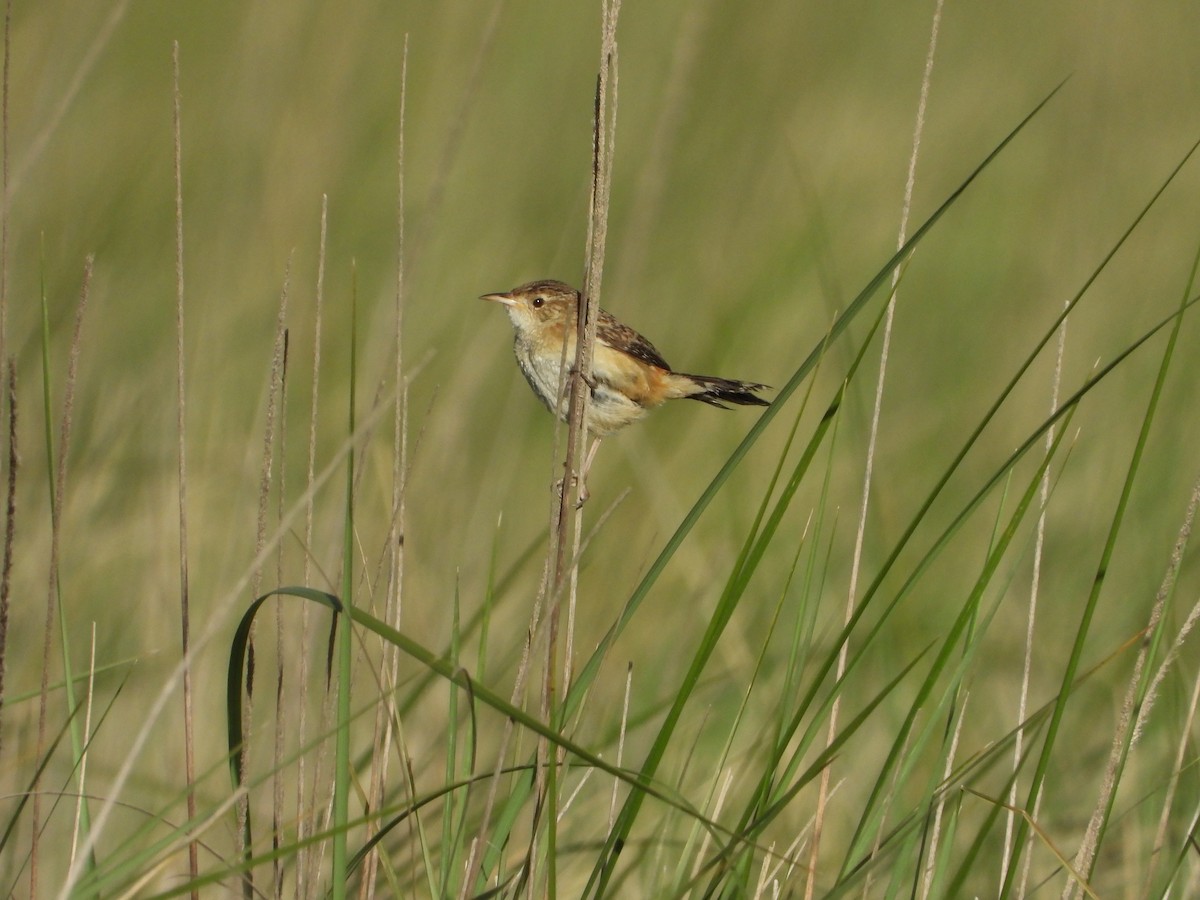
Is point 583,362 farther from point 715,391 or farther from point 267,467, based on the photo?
point 715,391

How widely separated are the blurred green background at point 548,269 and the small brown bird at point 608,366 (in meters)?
0.16

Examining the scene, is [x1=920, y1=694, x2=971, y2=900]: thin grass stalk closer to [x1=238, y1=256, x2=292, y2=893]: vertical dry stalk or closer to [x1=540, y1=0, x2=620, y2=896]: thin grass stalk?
[x1=540, y1=0, x2=620, y2=896]: thin grass stalk

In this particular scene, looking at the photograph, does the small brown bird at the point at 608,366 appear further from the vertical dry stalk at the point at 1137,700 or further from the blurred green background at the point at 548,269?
the vertical dry stalk at the point at 1137,700

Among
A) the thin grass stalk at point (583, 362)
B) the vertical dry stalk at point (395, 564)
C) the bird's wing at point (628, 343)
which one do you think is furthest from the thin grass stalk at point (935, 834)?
the bird's wing at point (628, 343)

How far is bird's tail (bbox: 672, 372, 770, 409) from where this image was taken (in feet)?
12.2

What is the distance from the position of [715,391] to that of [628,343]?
0.31 metres

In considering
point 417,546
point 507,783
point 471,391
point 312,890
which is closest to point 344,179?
point 471,391

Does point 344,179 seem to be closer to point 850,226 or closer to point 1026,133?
point 850,226

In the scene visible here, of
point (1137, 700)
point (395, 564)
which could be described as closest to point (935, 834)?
point (1137, 700)

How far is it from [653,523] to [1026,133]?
9.15 ft

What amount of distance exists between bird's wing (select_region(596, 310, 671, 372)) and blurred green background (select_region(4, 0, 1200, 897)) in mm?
187

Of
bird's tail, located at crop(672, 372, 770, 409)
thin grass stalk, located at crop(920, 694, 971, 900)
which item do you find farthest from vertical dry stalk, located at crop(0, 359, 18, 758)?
bird's tail, located at crop(672, 372, 770, 409)

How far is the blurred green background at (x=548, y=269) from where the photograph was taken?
3631mm

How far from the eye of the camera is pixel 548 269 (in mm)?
4121
